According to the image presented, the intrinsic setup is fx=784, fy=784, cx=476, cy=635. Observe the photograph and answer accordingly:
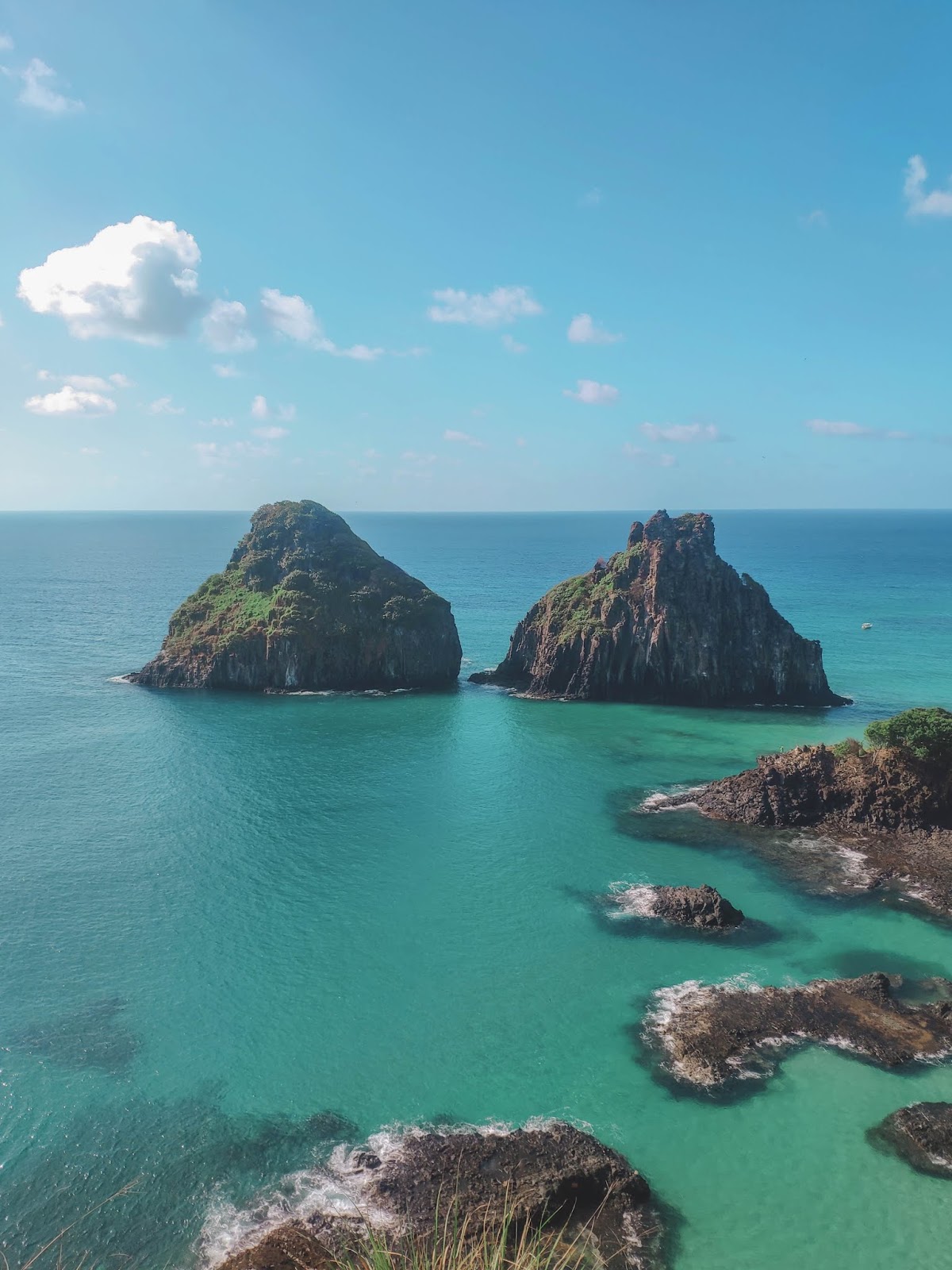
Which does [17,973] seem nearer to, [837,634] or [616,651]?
[616,651]

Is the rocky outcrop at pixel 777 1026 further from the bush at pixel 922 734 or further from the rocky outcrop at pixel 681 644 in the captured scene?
the rocky outcrop at pixel 681 644

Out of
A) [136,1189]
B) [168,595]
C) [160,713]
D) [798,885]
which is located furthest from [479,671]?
[168,595]

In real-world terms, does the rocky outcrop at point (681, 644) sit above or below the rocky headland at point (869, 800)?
above

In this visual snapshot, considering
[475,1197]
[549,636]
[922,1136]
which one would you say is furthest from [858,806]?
[549,636]

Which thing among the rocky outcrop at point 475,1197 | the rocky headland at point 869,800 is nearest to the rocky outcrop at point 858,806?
the rocky headland at point 869,800

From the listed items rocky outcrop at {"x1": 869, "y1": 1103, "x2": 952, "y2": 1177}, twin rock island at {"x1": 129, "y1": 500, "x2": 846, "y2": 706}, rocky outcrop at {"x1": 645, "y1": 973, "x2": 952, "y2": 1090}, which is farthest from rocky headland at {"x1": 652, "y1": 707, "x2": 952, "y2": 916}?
twin rock island at {"x1": 129, "y1": 500, "x2": 846, "y2": 706}

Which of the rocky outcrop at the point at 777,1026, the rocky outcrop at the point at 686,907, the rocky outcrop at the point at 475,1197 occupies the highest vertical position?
the rocky outcrop at the point at 686,907

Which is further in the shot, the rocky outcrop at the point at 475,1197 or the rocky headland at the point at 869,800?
the rocky headland at the point at 869,800
